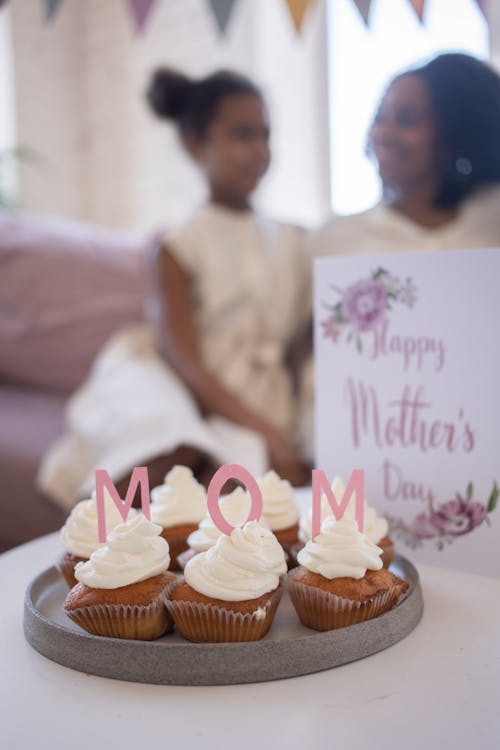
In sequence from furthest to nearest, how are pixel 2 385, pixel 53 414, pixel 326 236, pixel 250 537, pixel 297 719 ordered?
pixel 2 385, pixel 53 414, pixel 326 236, pixel 250 537, pixel 297 719

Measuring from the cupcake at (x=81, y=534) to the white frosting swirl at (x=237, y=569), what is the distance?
5.2 inches

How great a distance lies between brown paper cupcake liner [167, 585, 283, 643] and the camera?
0.66 metres

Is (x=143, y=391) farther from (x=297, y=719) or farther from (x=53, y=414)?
(x=297, y=719)

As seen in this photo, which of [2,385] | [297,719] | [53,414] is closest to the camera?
[297,719]

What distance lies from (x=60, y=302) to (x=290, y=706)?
1897 millimetres

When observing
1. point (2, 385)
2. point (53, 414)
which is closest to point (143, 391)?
point (53, 414)

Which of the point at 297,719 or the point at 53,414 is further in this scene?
the point at 53,414

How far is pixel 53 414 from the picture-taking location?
2148 mm

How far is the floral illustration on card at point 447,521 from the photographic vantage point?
86cm

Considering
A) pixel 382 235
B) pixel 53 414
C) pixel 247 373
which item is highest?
pixel 382 235

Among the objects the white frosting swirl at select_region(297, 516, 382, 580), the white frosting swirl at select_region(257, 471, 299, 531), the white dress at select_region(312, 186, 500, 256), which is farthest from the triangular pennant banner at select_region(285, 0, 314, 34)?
the white frosting swirl at select_region(297, 516, 382, 580)

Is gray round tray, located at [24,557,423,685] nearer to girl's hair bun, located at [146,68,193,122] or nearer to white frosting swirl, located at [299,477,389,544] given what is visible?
white frosting swirl, located at [299,477,389,544]

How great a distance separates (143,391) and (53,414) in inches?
18.9

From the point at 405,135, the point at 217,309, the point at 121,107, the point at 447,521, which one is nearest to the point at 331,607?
the point at 447,521
